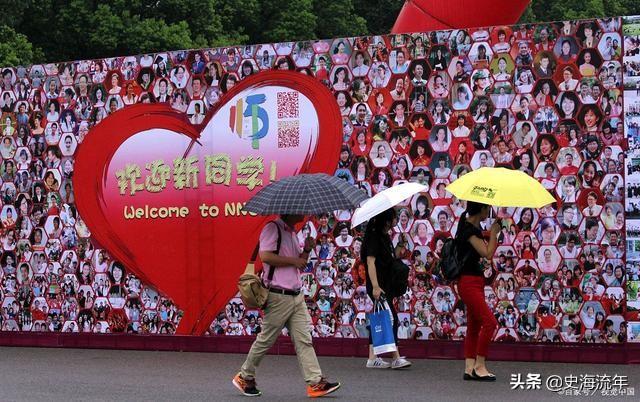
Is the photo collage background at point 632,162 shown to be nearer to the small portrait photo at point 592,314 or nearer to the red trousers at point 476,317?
the small portrait photo at point 592,314

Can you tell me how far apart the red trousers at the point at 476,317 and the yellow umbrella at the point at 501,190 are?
0.83m

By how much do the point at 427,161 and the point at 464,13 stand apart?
2.05 meters

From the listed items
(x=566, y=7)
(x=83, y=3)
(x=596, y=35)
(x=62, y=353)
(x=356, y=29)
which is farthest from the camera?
(x=566, y=7)

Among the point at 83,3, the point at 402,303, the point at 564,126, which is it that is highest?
the point at 83,3

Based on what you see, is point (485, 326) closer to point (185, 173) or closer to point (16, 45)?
point (185, 173)

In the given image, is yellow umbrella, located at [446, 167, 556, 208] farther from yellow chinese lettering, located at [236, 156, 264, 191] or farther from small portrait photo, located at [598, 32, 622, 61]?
yellow chinese lettering, located at [236, 156, 264, 191]

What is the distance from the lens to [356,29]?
1715 inches

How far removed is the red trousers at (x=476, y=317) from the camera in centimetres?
1041

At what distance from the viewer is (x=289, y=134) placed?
12.9 m

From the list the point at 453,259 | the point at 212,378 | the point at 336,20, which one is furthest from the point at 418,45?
the point at 336,20

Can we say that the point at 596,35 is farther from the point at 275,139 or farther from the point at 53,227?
the point at 53,227

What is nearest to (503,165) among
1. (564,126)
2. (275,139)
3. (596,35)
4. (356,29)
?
(564,126)

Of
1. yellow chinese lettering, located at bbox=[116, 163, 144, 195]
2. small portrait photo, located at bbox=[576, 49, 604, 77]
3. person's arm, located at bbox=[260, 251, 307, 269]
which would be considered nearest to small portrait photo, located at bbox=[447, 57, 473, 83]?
small portrait photo, located at bbox=[576, 49, 604, 77]

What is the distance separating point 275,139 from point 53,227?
3026 millimetres
